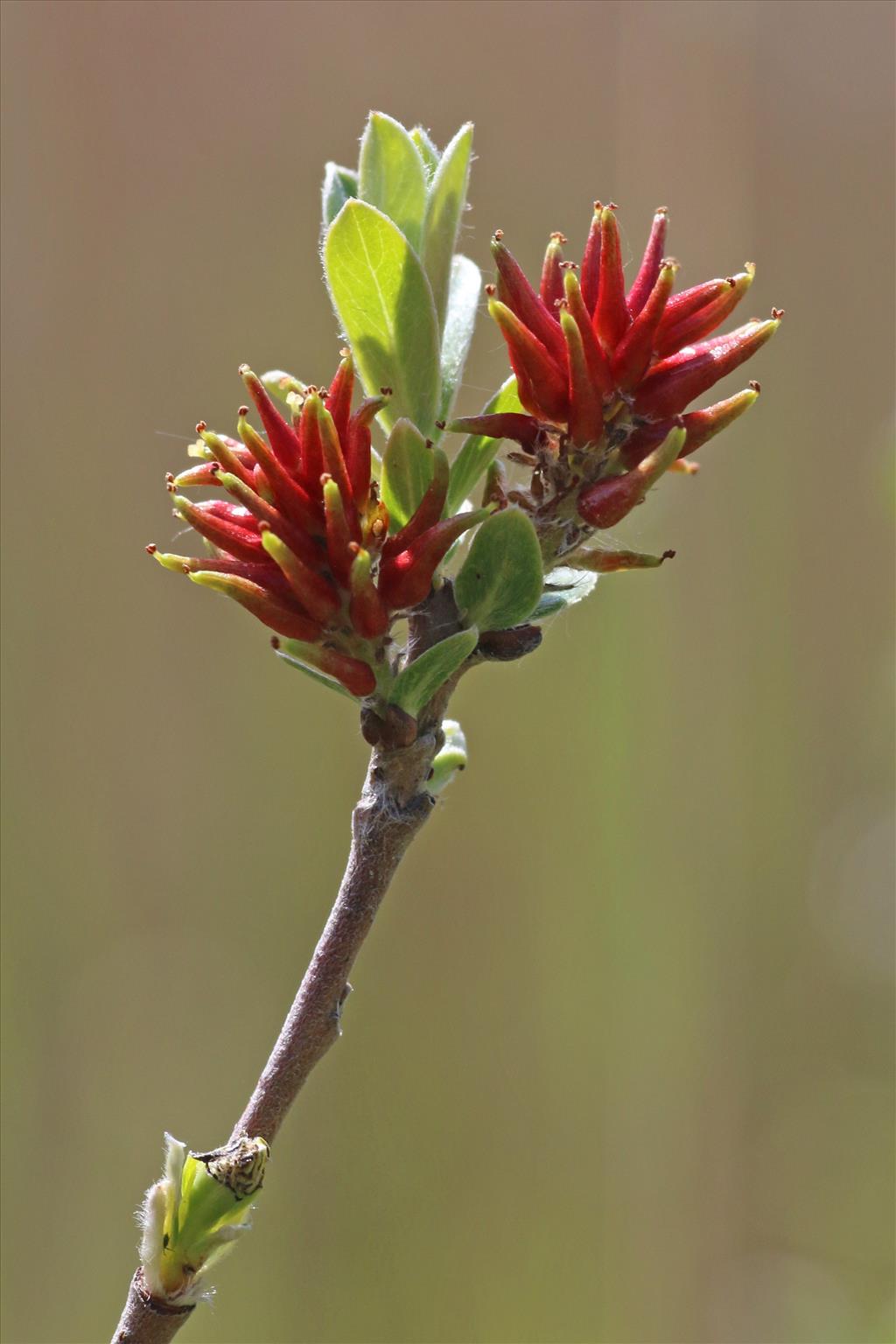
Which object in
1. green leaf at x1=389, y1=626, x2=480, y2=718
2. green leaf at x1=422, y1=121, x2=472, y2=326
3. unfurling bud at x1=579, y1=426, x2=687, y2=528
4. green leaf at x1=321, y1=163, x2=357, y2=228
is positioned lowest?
green leaf at x1=389, y1=626, x2=480, y2=718

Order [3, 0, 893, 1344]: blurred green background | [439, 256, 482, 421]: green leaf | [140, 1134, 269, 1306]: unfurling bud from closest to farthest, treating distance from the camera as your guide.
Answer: [140, 1134, 269, 1306]: unfurling bud
[439, 256, 482, 421]: green leaf
[3, 0, 893, 1344]: blurred green background

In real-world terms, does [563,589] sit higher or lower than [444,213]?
lower

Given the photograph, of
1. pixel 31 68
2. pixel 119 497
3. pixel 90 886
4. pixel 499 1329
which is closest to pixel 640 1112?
pixel 499 1329

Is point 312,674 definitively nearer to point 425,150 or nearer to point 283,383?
point 283,383

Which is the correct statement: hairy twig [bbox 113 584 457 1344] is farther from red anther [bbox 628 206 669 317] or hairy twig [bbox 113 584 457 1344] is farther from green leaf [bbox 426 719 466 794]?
red anther [bbox 628 206 669 317]

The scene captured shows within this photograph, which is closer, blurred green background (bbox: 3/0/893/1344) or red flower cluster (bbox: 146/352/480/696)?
red flower cluster (bbox: 146/352/480/696)

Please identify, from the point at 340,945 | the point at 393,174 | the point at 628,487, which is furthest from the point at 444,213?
the point at 340,945

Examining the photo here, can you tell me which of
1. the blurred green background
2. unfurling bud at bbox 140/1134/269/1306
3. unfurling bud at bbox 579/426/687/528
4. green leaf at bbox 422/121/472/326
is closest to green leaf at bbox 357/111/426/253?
green leaf at bbox 422/121/472/326

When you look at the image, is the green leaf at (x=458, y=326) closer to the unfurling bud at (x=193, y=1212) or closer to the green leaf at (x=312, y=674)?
the green leaf at (x=312, y=674)
